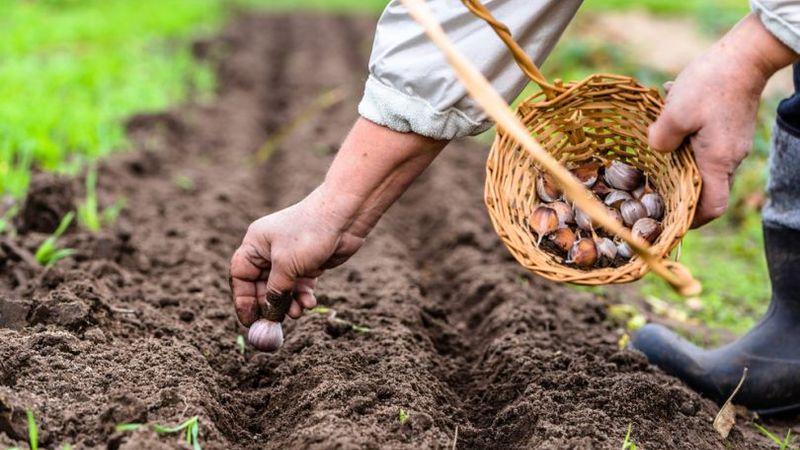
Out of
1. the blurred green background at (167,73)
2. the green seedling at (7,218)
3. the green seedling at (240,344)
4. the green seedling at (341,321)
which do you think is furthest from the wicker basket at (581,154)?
the green seedling at (7,218)

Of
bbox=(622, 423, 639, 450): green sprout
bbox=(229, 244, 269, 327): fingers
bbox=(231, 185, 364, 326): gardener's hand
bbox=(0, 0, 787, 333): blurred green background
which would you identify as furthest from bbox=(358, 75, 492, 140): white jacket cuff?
bbox=(0, 0, 787, 333): blurred green background

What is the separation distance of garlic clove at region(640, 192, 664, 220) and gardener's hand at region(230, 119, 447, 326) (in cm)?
48

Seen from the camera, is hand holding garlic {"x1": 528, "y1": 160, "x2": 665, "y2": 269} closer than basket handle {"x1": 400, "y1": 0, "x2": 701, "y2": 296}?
No

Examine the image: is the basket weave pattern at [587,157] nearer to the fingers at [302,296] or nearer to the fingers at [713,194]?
the fingers at [713,194]

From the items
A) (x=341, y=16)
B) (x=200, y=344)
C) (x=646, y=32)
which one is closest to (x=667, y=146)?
(x=200, y=344)

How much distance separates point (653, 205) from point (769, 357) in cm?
80

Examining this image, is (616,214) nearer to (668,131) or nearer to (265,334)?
(668,131)

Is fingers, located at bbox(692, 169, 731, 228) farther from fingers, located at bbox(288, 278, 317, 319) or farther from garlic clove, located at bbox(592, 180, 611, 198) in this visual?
fingers, located at bbox(288, 278, 317, 319)

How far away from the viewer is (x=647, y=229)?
6.98 feet

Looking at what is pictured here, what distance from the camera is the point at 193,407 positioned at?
2.05 metres

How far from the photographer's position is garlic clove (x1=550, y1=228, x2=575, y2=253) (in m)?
2.20

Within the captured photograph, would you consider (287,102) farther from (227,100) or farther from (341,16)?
(341,16)

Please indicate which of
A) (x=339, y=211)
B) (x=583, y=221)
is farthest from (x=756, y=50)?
(x=339, y=211)

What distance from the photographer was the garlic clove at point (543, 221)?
7.24ft
